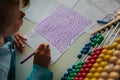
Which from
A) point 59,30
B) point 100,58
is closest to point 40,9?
point 59,30

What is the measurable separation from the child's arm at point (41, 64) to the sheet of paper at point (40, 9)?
16 centimetres

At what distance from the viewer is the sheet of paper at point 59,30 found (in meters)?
0.99

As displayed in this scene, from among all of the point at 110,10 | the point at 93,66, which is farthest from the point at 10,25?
the point at 110,10

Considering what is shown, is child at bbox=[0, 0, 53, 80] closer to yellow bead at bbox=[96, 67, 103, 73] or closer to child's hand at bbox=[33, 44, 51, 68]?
child's hand at bbox=[33, 44, 51, 68]

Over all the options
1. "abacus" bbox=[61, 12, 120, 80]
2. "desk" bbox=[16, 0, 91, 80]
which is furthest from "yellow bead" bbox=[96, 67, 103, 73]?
"desk" bbox=[16, 0, 91, 80]

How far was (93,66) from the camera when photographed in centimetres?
79

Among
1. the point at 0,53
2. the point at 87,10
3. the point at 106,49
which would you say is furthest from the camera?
the point at 87,10

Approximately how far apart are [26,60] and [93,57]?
287 mm

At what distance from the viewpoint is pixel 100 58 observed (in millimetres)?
784

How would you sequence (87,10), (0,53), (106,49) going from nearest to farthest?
(106,49)
(0,53)
(87,10)

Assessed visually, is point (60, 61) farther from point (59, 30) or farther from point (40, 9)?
point (40, 9)

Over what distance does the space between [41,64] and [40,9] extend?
0.27m

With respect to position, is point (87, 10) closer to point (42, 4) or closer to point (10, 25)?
point (42, 4)

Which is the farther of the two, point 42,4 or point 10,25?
point 42,4
